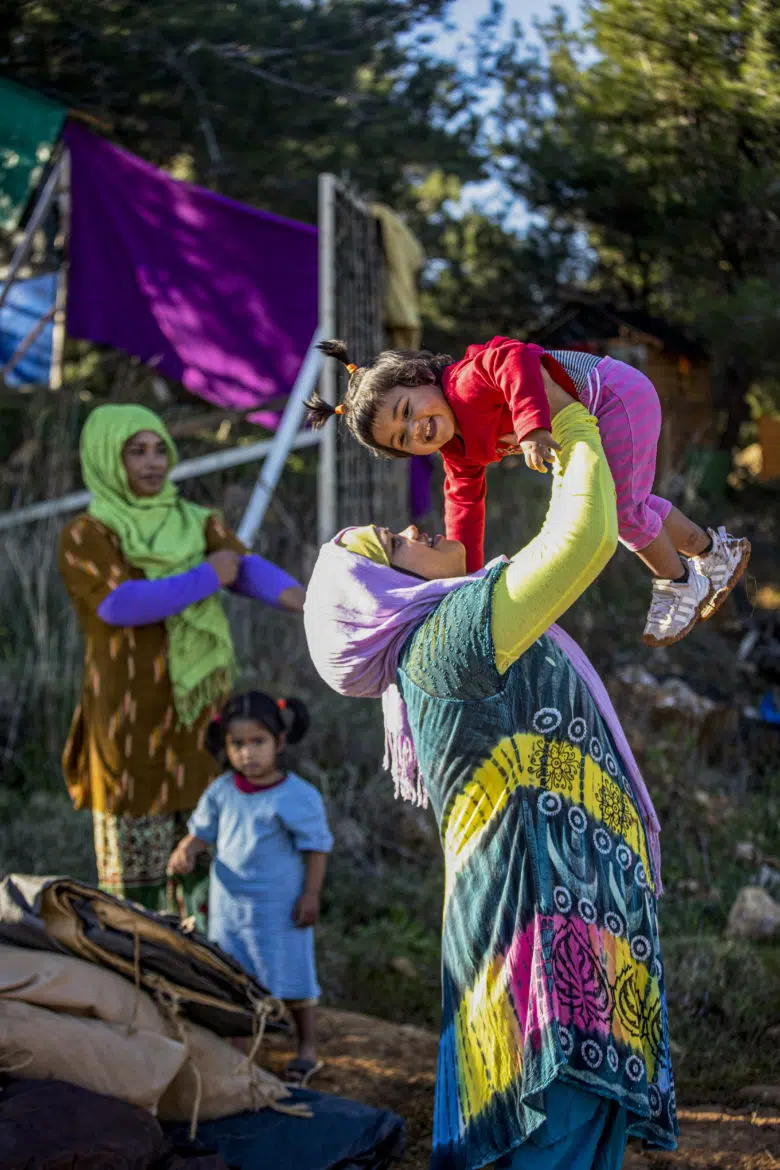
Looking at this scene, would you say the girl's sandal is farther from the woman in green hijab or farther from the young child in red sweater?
the young child in red sweater

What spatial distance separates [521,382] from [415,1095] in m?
2.45

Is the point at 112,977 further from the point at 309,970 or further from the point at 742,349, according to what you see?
the point at 742,349

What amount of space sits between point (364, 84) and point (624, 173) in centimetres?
210

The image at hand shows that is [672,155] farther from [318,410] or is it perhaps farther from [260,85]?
[318,410]

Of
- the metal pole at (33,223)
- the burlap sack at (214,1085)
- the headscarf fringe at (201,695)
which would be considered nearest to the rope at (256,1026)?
the burlap sack at (214,1085)

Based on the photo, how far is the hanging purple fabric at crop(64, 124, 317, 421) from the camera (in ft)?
23.1

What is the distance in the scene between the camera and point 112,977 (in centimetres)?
319

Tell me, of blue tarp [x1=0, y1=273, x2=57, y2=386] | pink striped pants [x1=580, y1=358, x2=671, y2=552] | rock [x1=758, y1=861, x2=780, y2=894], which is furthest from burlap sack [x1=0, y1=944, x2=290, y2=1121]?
blue tarp [x1=0, y1=273, x2=57, y2=386]

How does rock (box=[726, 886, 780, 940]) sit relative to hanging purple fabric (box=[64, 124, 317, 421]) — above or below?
below

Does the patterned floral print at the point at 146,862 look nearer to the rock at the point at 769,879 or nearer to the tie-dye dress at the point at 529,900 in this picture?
the tie-dye dress at the point at 529,900

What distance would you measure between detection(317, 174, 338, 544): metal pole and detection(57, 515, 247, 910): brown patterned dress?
106 inches

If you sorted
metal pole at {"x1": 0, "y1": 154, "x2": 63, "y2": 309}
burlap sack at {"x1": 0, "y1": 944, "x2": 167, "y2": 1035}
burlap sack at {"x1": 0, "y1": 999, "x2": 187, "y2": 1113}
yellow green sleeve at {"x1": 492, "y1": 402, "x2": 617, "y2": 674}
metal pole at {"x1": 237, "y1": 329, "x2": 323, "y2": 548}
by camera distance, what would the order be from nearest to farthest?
yellow green sleeve at {"x1": 492, "y1": 402, "x2": 617, "y2": 674} < burlap sack at {"x1": 0, "y1": 999, "x2": 187, "y2": 1113} < burlap sack at {"x1": 0, "y1": 944, "x2": 167, "y2": 1035} < metal pole at {"x1": 237, "y1": 329, "x2": 323, "y2": 548} < metal pole at {"x1": 0, "y1": 154, "x2": 63, "y2": 309}

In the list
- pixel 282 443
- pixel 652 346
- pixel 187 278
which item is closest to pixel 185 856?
pixel 282 443

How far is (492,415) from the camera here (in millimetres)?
2246
